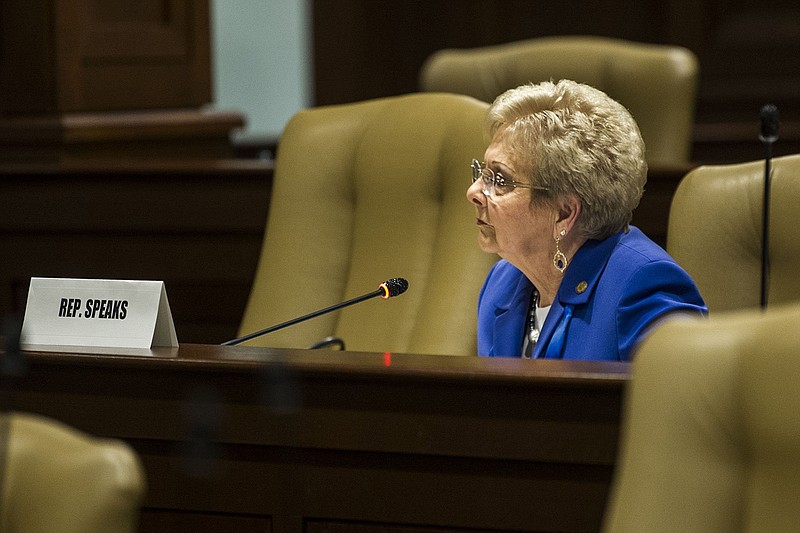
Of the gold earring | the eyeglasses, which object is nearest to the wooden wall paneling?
the eyeglasses

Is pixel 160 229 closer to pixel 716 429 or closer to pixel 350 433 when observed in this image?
pixel 350 433

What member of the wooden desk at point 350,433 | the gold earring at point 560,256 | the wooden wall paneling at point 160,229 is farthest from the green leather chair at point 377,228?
the wooden desk at point 350,433

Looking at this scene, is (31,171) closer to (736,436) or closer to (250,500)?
(250,500)

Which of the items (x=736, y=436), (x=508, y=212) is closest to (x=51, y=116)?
(x=508, y=212)

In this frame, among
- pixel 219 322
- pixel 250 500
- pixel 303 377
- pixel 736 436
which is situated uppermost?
pixel 736 436

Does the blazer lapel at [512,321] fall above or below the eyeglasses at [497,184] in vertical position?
below

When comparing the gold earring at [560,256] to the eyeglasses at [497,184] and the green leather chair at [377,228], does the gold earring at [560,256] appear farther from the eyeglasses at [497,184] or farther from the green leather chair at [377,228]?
the green leather chair at [377,228]

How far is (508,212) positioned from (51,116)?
193 cm

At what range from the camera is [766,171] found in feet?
7.02

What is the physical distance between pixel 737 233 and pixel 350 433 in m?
0.98

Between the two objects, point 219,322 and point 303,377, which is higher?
point 303,377

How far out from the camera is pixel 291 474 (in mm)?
1600

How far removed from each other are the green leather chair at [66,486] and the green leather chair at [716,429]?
1.29 ft

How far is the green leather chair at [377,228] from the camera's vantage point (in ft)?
8.27
